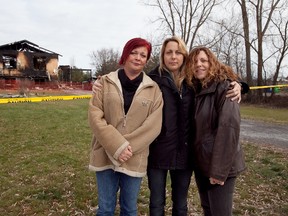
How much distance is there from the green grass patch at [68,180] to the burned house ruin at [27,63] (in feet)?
102

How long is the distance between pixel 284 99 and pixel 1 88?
27024mm

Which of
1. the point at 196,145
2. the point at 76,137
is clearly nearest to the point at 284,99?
the point at 76,137

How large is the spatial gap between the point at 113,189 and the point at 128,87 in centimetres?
101

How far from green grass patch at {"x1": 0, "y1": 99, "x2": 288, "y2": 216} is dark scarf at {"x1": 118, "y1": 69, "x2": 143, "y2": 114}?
1911 mm

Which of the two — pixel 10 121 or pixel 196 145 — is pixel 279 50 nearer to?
pixel 10 121

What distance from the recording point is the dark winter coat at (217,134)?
2.50 m

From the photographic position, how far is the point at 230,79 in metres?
2.71

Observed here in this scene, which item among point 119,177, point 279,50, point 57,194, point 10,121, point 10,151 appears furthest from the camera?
point 279,50

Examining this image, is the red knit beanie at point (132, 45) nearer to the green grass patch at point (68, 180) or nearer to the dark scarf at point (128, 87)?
the dark scarf at point (128, 87)

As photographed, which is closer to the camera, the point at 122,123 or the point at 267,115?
the point at 122,123

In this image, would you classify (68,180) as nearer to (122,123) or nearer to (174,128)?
(122,123)

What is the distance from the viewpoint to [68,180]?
5.04 m

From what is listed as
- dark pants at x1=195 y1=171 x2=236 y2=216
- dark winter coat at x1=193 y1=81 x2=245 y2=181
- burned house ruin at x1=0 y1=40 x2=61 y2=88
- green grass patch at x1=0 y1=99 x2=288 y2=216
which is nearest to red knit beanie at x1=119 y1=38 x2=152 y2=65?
dark winter coat at x1=193 y1=81 x2=245 y2=181

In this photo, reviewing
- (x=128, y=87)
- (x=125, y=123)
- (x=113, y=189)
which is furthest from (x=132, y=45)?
(x=113, y=189)
